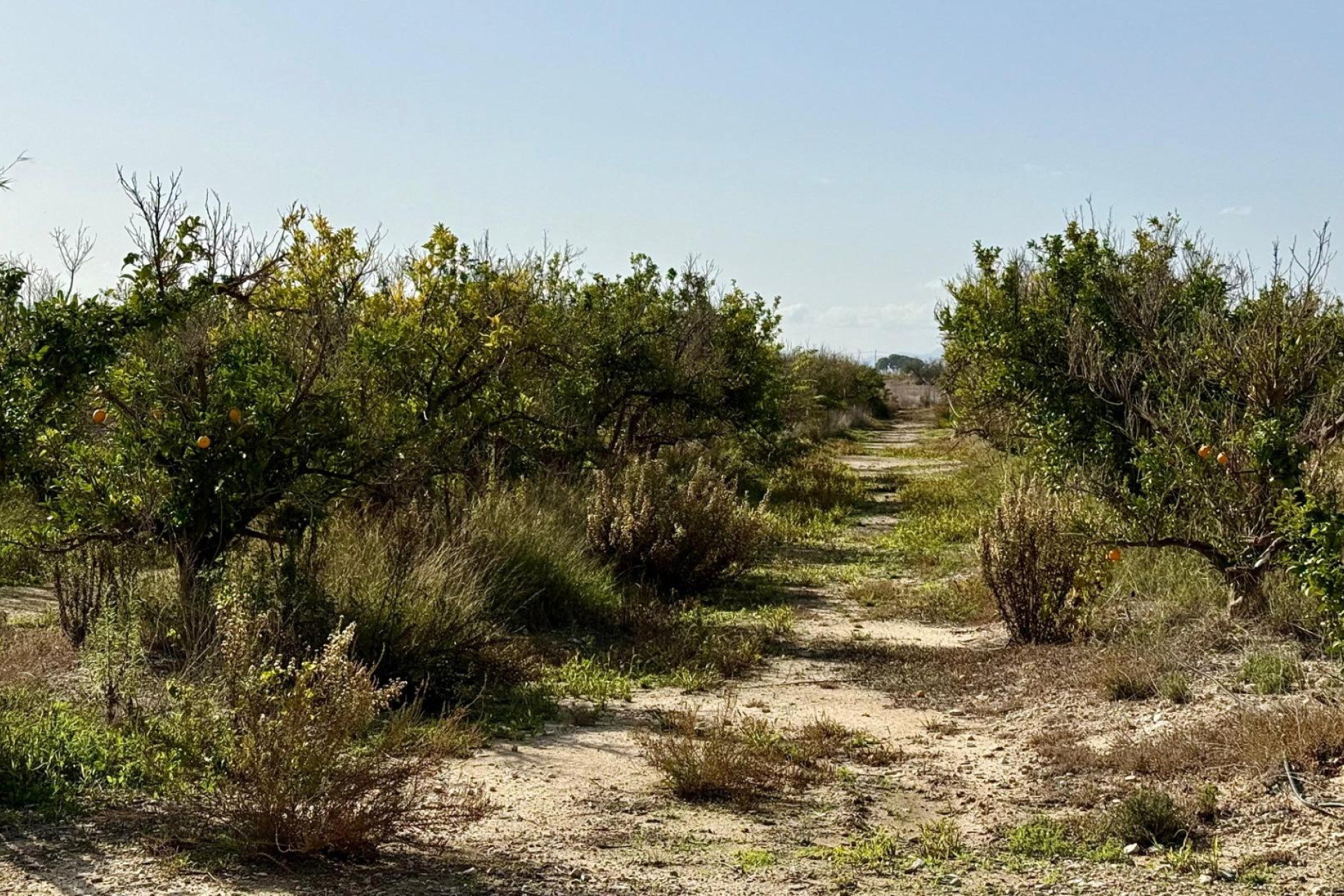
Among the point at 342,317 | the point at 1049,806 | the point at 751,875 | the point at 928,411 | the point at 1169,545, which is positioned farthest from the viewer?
the point at 928,411

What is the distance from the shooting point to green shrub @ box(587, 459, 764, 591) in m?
11.4

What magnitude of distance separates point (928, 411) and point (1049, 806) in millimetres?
45484

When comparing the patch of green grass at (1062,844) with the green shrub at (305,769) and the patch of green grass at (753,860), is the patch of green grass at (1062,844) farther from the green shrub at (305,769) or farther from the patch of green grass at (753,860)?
the green shrub at (305,769)

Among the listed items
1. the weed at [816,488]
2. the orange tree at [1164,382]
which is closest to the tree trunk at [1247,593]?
the orange tree at [1164,382]

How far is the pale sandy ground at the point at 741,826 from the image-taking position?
420 cm

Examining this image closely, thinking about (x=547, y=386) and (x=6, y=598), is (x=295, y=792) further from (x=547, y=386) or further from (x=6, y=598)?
(x=547, y=386)

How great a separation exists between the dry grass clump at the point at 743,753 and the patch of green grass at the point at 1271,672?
6.81 feet

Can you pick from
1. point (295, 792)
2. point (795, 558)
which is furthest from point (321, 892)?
point (795, 558)

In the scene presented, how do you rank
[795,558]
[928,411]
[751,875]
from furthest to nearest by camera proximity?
1. [928,411]
2. [795,558]
3. [751,875]

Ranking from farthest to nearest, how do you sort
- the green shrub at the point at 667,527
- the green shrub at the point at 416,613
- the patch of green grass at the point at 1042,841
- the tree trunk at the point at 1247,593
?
the green shrub at the point at 667,527 → the tree trunk at the point at 1247,593 → the green shrub at the point at 416,613 → the patch of green grass at the point at 1042,841

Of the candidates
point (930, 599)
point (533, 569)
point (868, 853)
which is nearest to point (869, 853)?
point (868, 853)

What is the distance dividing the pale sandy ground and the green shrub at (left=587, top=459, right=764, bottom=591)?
3.70m

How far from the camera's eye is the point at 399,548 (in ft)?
27.1

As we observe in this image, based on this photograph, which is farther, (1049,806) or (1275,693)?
(1275,693)
